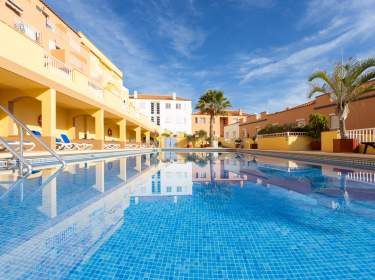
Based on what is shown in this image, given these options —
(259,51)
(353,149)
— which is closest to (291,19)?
(259,51)

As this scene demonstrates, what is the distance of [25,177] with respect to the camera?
5.39 m

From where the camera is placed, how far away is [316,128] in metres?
15.1

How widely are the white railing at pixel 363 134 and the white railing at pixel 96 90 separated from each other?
15.5m

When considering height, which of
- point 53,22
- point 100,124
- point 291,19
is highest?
point 53,22

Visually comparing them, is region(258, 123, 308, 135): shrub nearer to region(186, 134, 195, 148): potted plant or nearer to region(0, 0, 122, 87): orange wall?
region(186, 134, 195, 148): potted plant

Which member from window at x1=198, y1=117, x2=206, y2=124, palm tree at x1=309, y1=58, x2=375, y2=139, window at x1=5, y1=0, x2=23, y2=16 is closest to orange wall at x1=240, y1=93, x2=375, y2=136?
palm tree at x1=309, y1=58, x2=375, y2=139

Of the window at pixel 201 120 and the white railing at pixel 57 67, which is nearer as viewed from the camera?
the white railing at pixel 57 67

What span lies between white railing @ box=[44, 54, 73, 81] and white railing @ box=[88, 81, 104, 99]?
187cm

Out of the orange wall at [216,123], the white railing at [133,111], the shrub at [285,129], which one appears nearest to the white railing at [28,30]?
the white railing at [133,111]

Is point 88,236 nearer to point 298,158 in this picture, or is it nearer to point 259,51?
point 298,158

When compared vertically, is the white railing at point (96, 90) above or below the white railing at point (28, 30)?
below

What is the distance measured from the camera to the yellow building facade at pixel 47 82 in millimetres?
7613

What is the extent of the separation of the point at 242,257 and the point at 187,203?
1867 mm

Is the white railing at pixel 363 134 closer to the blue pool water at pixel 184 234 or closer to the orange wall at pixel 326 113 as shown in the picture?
the orange wall at pixel 326 113
